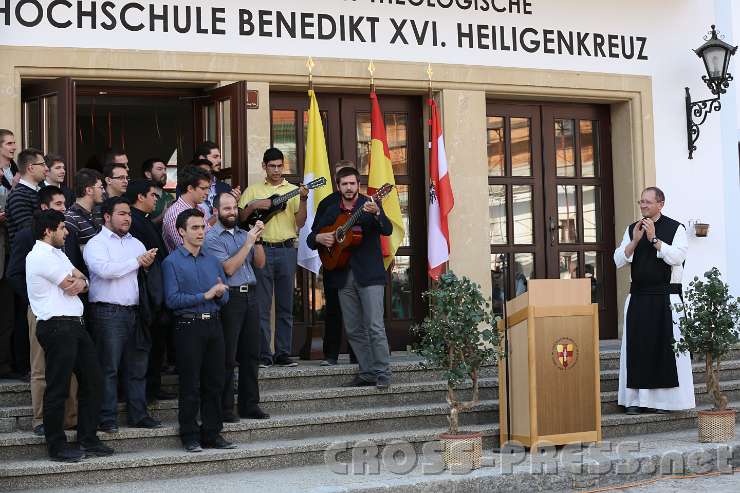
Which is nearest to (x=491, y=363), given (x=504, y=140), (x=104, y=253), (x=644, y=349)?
(x=644, y=349)

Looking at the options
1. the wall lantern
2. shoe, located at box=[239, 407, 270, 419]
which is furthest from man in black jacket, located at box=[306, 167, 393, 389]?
the wall lantern

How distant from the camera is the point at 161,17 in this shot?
10.4 m

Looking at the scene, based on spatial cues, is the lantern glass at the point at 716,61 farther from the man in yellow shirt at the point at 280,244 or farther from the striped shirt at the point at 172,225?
the striped shirt at the point at 172,225

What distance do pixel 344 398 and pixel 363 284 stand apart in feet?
2.94

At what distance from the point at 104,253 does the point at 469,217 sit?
175 inches

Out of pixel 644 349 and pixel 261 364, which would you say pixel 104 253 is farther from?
pixel 644 349

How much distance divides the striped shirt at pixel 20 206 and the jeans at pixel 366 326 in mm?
2472

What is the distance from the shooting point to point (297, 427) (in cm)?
854

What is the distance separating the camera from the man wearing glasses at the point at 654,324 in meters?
9.59

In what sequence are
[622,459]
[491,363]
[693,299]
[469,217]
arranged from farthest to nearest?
1. [469,217]
2. [491,363]
3. [693,299]
4. [622,459]

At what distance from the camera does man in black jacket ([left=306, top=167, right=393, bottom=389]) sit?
9.11 meters

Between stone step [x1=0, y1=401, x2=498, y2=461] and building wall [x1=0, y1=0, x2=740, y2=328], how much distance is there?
2504 mm

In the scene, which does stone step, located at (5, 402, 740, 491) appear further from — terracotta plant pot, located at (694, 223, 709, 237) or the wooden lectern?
terracotta plant pot, located at (694, 223, 709, 237)

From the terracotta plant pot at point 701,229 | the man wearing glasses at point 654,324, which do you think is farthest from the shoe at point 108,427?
the terracotta plant pot at point 701,229
